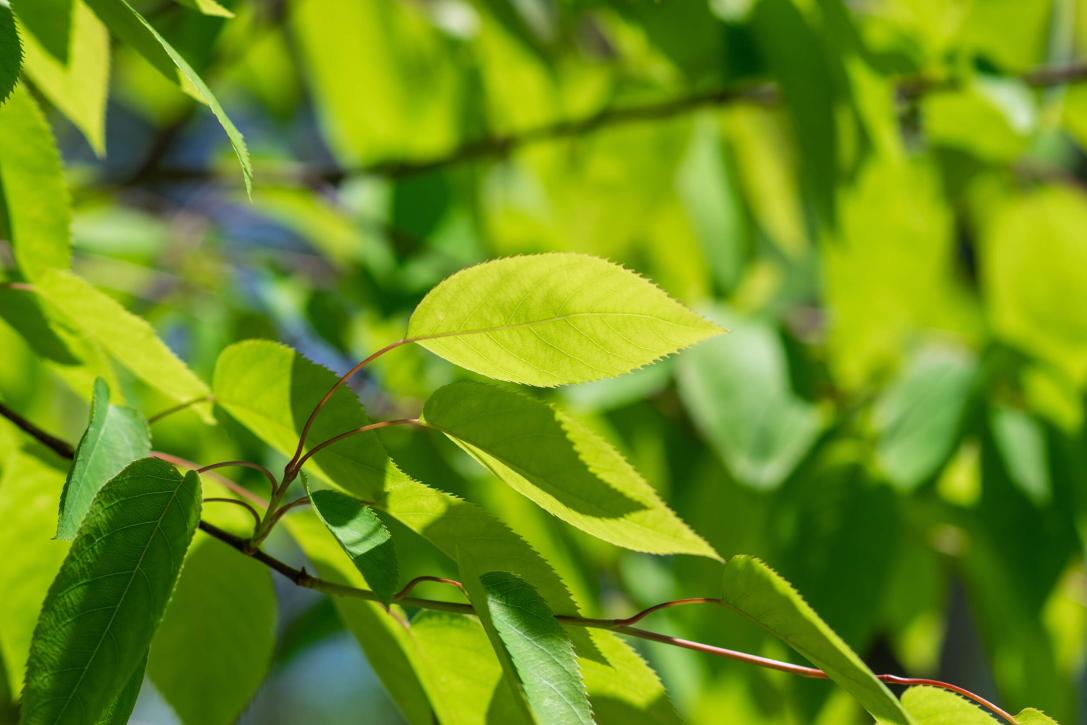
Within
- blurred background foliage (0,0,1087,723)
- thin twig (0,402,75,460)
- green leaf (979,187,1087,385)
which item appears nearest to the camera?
thin twig (0,402,75,460)

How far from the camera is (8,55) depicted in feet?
1.12

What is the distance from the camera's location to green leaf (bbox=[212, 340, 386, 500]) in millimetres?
374

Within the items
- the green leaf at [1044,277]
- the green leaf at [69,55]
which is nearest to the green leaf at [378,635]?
the green leaf at [69,55]

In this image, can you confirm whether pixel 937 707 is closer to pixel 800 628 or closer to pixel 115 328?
pixel 800 628

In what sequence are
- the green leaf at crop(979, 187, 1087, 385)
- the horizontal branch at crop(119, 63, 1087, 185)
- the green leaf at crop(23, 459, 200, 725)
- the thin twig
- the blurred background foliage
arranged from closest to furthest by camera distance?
1. the green leaf at crop(23, 459, 200, 725)
2. the thin twig
3. the blurred background foliage
4. the horizontal branch at crop(119, 63, 1087, 185)
5. the green leaf at crop(979, 187, 1087, 385)

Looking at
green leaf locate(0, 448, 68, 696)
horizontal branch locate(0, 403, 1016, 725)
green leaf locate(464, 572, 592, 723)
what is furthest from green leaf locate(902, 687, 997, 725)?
green leaf locate(0, 448, 68, 696)

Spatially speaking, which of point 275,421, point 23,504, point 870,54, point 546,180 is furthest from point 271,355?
point 546,180

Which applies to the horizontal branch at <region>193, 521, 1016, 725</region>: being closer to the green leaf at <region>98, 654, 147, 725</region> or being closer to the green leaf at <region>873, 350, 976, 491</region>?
the green leaf at <region>98, 654, 147, 725</region>

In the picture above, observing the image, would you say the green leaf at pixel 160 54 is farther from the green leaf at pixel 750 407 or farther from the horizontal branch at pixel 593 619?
the green leaf at pixel 750 407

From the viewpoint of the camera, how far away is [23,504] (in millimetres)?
450

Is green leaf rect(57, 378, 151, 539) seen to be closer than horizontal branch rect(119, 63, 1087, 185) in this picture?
Yes

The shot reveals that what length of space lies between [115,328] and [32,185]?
0.24ft

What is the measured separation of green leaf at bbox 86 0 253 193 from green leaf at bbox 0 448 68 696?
17 centimetres

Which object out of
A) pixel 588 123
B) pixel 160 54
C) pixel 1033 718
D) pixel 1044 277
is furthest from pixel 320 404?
pixel 1044 277
